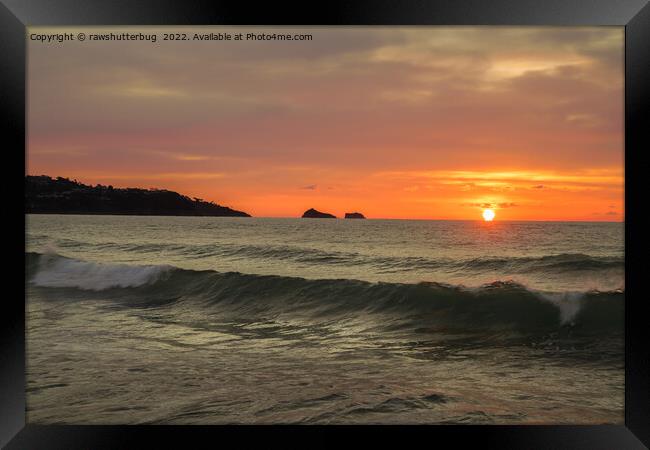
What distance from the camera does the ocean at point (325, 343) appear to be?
121 inches

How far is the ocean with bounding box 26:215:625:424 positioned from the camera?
10.1 feet

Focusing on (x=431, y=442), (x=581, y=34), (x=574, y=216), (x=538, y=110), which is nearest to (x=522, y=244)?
(x=538, y=110)

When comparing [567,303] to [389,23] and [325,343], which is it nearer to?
[325,343]

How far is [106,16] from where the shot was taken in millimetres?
2137

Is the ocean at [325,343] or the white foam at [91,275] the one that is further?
the white foam at [91,275]

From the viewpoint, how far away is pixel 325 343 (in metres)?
5.52

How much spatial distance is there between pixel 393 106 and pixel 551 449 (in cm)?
1946

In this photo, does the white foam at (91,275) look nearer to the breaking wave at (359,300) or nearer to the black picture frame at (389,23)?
the breaking wave at (359,300)

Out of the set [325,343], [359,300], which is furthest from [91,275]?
[325,343]

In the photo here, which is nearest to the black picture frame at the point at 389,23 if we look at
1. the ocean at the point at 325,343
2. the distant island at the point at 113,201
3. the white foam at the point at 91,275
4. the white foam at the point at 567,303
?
the ocean at the point at 325,343

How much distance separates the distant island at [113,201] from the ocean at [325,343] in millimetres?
11926

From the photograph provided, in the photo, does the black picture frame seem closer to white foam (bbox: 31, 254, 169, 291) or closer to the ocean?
the ocean

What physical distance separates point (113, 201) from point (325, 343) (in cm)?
2292

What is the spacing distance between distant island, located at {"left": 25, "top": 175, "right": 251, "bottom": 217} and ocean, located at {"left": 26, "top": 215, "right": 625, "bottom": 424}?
11.9 meters
